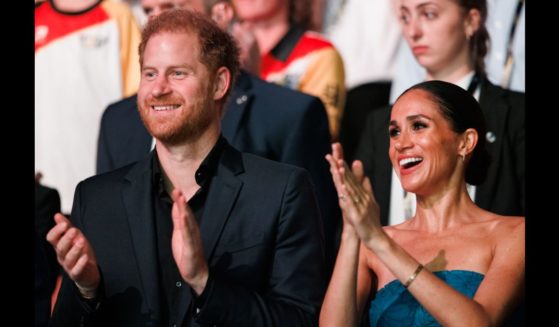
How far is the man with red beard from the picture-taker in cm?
279

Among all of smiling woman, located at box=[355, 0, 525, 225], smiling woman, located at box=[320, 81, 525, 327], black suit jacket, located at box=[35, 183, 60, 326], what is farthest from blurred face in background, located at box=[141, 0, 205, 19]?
smiling woman, located at box=[320, 81, 525, 327]

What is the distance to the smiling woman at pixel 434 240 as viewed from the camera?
8.82 ft

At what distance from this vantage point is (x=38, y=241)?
335 cm

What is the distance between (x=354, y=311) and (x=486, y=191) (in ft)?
3.37

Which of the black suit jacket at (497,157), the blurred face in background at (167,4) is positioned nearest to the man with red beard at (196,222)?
the black suit jacket at (497,157)

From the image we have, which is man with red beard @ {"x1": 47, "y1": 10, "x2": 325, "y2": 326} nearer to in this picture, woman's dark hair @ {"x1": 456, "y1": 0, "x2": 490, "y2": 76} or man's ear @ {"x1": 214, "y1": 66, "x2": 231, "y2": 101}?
man's ear @ {"x1": 214, "y1": 66, "x2": 231, "y2": 101}

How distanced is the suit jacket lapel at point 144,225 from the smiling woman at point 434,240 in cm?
44

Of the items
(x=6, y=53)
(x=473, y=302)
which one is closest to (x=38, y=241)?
(x=6, y=53)

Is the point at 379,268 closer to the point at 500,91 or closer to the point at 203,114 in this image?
the point at 203,114

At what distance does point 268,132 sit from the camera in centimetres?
372

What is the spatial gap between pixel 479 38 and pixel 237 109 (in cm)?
88

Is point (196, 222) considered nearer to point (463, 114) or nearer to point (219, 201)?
point (219, 201)

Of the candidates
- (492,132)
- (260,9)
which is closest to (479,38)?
(492,132)

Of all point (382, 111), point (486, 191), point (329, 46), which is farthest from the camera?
point (329, 46)
